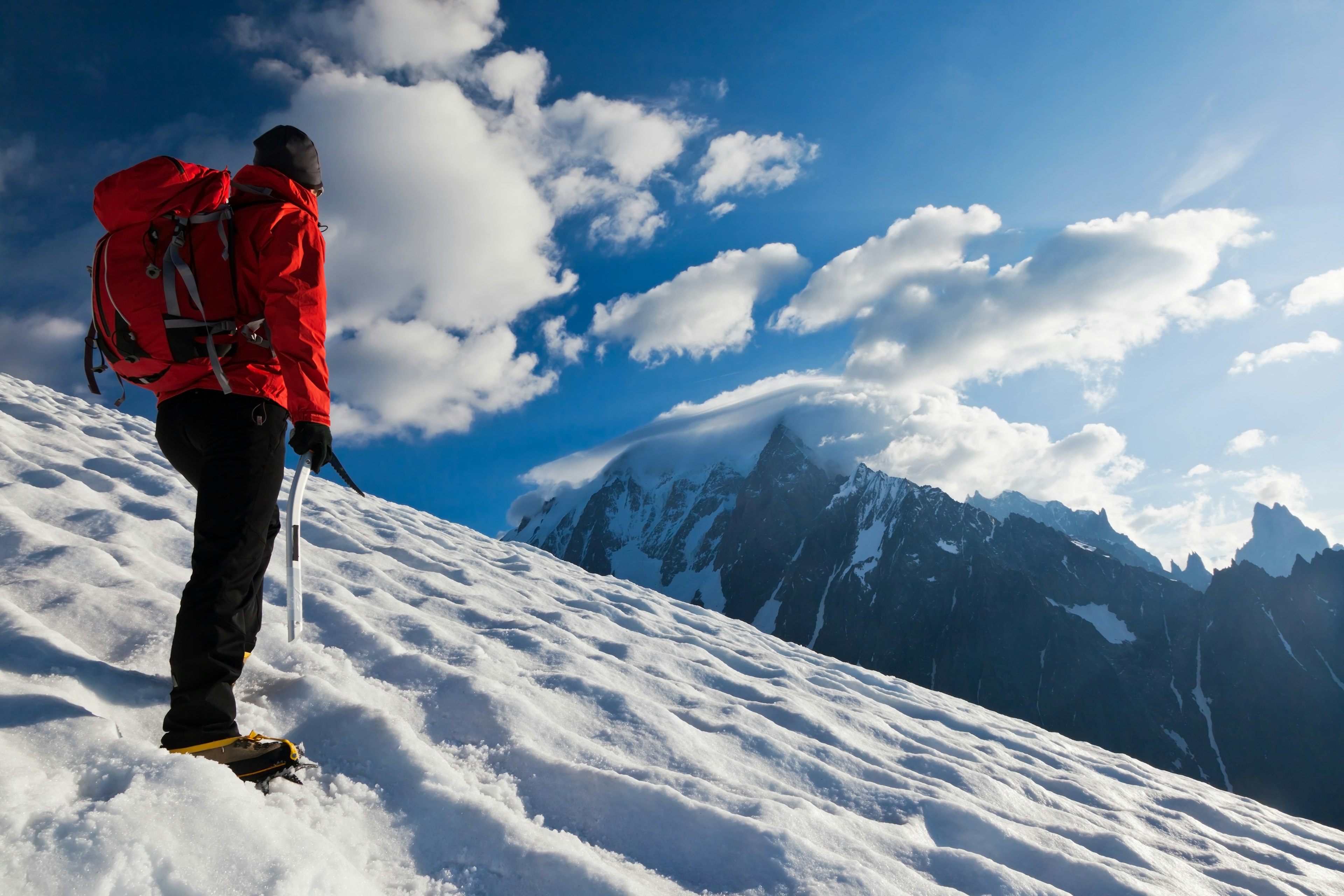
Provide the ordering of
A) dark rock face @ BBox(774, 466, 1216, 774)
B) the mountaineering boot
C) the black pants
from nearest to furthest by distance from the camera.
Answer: the mountaineering boot
the black pants
dark rock face @ BBox(774, 466, 1216, 774)

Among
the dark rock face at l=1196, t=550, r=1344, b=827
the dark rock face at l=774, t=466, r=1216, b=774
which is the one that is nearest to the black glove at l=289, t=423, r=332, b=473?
the dark rock face at l=774, t=466, r=1216, b=774

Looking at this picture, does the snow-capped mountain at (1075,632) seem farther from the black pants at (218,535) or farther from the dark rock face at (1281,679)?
the black pants at (218,535)

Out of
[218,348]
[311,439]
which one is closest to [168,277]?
[218,348]

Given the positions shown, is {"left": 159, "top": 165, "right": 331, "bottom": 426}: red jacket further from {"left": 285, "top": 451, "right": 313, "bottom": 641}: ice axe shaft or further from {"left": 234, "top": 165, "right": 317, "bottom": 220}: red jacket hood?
{"left": 285, "top": 451, "right": 313, "bottom": 641}: ice axe shaft

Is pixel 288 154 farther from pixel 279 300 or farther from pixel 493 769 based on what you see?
pixel 493 769

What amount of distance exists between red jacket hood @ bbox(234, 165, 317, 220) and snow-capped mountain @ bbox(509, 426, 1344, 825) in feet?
451

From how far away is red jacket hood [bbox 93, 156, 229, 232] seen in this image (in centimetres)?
278

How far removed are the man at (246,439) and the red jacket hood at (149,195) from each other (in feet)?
0.49

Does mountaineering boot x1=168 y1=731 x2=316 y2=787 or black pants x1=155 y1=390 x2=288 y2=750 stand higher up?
black pants x1=155 y1=390 x2=288 y2=750

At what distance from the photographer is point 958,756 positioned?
5.58 meters

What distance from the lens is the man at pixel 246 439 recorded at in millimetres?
2600

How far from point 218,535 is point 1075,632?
151 metres

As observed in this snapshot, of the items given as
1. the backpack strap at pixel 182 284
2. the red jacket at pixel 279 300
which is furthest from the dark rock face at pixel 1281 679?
the backpack strap at pixel 182 284

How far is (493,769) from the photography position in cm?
324
